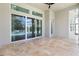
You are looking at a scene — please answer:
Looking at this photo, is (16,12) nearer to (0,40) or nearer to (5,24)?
(5,24)

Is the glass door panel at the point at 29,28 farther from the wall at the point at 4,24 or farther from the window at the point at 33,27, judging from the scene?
the wall at the point at 4,24

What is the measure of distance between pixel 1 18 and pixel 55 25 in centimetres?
815

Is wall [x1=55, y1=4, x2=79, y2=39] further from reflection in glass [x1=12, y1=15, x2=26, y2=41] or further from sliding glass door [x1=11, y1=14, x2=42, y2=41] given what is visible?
reflection in glass [x1=12, y1=15, x2=26, y2=41]

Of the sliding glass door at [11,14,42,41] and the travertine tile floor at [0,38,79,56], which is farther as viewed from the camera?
the sliding glass door at [11,14,42,41]

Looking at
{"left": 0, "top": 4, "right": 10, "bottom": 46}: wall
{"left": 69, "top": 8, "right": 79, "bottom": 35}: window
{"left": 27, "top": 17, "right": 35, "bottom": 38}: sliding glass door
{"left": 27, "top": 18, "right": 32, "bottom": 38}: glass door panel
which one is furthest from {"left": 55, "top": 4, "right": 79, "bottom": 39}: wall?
{"left": 0, "top": 4, "right": 10, "bottom": 46}: wall

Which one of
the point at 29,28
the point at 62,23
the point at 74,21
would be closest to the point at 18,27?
the point at 29,28

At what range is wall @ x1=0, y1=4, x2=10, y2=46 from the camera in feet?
20.3

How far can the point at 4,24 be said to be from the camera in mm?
6379

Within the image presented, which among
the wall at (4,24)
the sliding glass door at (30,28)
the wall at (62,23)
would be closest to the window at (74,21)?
the wall at (62,23)

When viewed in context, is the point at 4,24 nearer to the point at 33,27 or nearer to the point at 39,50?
the point at 39,50

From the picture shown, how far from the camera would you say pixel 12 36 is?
710 centimetres

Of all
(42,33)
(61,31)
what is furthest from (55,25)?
(42,33)

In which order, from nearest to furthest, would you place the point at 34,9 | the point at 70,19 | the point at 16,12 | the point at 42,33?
the point at 16,12, the point at 34,9, the point at 42,33, the point at 70,19

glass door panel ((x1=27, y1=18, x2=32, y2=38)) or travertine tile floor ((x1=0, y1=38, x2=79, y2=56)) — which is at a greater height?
glass door panel ((x1=27, y1=18, x2=32, y2=38))
